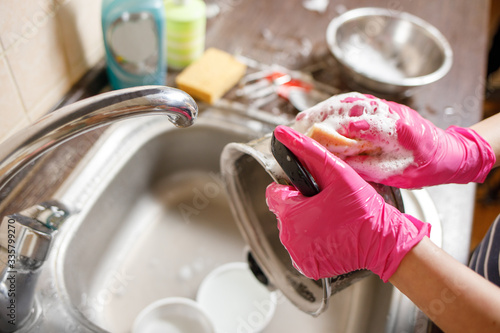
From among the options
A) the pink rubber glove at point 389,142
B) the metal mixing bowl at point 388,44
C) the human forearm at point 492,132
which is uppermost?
the pink rubber glove at point 389,142

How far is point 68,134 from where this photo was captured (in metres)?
0.43

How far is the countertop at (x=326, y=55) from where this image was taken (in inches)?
29.7

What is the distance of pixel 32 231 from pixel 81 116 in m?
0.21

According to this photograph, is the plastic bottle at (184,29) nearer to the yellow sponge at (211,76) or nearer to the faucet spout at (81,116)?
the yellow sponge at (211,76)

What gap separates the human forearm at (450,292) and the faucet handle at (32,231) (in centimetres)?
48

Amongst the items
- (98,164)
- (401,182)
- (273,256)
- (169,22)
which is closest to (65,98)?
(98,164)

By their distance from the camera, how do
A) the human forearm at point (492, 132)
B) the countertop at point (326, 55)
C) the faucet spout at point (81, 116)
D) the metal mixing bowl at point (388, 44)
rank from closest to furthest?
1. the faucet spout at point (81, 116)
2. the human forearm at point (492, 132)
3. the countertop at point (326, 55)
4. the metal mixing bowl at point (388, 44)

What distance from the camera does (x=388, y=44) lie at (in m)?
1.15

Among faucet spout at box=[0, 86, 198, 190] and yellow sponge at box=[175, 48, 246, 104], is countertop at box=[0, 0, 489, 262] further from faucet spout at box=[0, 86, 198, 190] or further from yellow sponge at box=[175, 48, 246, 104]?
faucet spout at box=[0, 86, 198, 190]

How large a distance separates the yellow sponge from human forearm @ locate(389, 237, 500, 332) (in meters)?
0.59

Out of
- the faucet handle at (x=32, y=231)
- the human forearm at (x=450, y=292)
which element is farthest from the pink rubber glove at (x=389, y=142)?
the faucet handle at (x=32, y=231)

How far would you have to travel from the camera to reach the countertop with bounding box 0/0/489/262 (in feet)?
2.48

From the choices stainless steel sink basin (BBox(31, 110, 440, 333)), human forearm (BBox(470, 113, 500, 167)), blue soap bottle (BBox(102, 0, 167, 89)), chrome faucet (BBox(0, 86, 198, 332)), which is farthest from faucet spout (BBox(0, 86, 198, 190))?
human forearm (BBox(470, 113, 500, 167))

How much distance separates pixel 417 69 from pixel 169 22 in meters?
0.68
